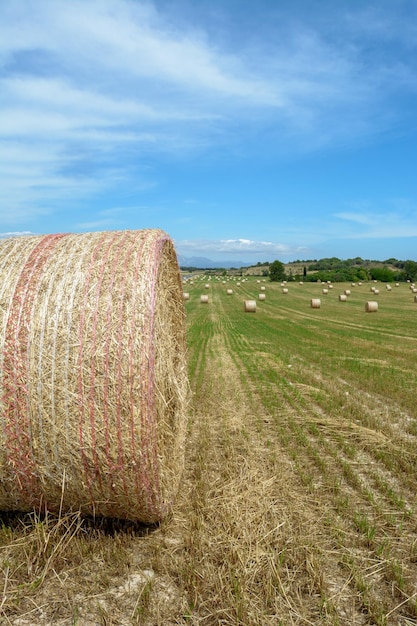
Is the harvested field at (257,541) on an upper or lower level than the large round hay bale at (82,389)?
lower

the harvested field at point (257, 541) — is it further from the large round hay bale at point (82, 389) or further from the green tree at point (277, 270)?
the green tree at point (277, 270)

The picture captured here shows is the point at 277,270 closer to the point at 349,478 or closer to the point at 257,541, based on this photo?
the point at 349,478

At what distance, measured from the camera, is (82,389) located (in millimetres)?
4281

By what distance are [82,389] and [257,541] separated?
7.47 feet

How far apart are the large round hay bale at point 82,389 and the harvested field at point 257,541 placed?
1.35 ft

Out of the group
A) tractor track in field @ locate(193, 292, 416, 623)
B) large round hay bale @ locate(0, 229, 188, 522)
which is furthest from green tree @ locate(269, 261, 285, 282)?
large round hay bale @ locate(0, 229, 188, 522)

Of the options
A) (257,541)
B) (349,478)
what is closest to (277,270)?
(349,478)

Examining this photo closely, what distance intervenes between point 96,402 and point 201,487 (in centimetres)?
220

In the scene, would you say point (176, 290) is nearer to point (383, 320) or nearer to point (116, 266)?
point (116, 266)

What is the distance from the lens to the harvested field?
12.2 feet

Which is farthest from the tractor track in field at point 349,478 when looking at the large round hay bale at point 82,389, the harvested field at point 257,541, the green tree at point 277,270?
the green tree at point 277,270

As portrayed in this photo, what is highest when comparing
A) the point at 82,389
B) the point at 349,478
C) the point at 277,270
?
the point at 277,270

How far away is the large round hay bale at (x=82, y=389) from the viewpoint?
4293mm

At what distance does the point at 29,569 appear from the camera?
13.6ft
